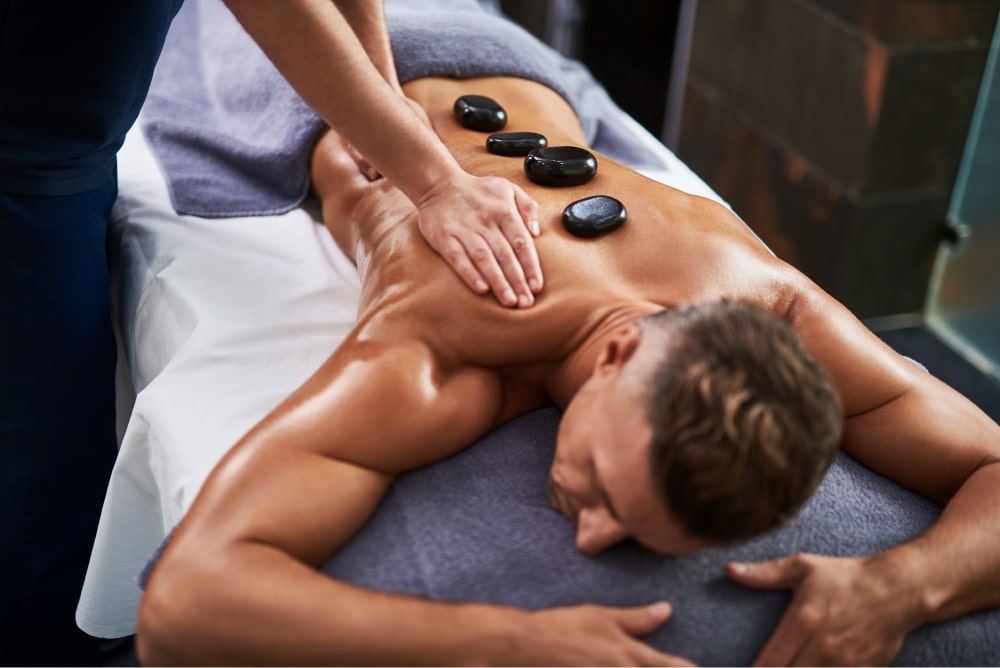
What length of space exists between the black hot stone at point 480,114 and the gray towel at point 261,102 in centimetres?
18

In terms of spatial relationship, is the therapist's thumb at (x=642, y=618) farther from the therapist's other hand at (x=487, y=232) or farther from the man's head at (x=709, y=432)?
the therapist's other hand at (x=487, y=232)

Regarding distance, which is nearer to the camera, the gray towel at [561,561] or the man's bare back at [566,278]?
the gray towel at [561,561]

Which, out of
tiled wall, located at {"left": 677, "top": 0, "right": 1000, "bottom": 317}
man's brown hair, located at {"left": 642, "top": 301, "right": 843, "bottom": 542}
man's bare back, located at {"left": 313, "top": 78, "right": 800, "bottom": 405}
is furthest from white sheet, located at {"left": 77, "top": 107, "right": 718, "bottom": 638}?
tiled wall, located at {"left": 677, "top": 0, "right": 1000, "bottom": 317}

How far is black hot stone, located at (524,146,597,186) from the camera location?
1.41 metres

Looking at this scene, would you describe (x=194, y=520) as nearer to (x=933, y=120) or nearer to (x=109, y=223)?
(x=109, y=223)

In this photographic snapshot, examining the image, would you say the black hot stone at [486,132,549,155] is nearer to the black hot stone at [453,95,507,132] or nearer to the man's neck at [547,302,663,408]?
the black hot stone at [453,95,507,132]

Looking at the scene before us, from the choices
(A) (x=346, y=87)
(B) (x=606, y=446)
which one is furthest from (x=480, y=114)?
(B) (x=606, y=446)

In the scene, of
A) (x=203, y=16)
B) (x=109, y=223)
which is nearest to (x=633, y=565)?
(x=109, y=223)

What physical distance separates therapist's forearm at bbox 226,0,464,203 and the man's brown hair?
0.50 m

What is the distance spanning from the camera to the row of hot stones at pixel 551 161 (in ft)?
4.41

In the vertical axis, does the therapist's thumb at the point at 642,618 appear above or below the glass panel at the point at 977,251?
above

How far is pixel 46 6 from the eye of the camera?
129 centimetres

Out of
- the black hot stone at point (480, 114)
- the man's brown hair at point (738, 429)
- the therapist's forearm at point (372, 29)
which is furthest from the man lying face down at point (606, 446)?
the therapist's forearm at point (372, 29)

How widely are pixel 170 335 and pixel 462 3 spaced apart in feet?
3.20
